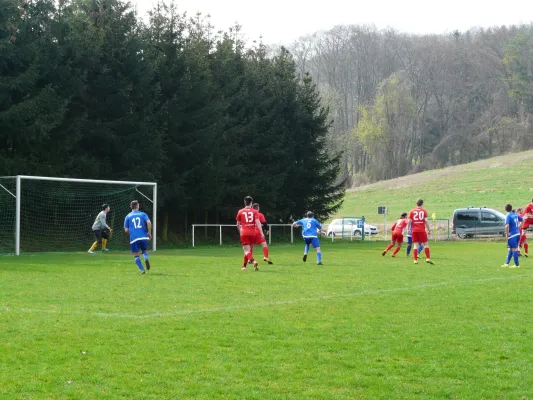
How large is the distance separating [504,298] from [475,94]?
283ft

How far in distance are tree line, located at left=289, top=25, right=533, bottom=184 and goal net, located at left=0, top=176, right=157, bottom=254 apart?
195ft

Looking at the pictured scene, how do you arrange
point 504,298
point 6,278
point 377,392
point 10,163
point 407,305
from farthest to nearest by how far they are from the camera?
point 10,163 < point 6,278 < point 504,298 < point 407,305 < point 377,392

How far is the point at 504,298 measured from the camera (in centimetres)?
1446

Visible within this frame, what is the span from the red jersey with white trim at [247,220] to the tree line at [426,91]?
72.0m

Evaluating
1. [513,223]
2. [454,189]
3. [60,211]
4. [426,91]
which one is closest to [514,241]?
[513,223]

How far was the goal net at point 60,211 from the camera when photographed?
31016 mm

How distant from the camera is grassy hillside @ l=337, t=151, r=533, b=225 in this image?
70.6 m

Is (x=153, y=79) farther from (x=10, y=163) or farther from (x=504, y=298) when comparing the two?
(x=504, y=298)

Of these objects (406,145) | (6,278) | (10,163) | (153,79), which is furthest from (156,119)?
(406,145)

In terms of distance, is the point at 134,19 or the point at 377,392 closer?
the point at 377,392

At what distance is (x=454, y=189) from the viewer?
79250 millimetres

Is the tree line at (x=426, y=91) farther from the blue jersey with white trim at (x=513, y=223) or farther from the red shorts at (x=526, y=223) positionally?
the blue jersey with white trim at (x=513, y=223)

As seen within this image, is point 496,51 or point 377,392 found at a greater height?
point 496,51

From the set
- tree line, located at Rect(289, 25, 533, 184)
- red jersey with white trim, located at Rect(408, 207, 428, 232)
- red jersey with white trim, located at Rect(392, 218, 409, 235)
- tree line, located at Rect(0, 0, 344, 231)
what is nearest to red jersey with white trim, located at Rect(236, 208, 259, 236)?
red jersey with white trim, located at Rect(408, 207, 428, 232)
